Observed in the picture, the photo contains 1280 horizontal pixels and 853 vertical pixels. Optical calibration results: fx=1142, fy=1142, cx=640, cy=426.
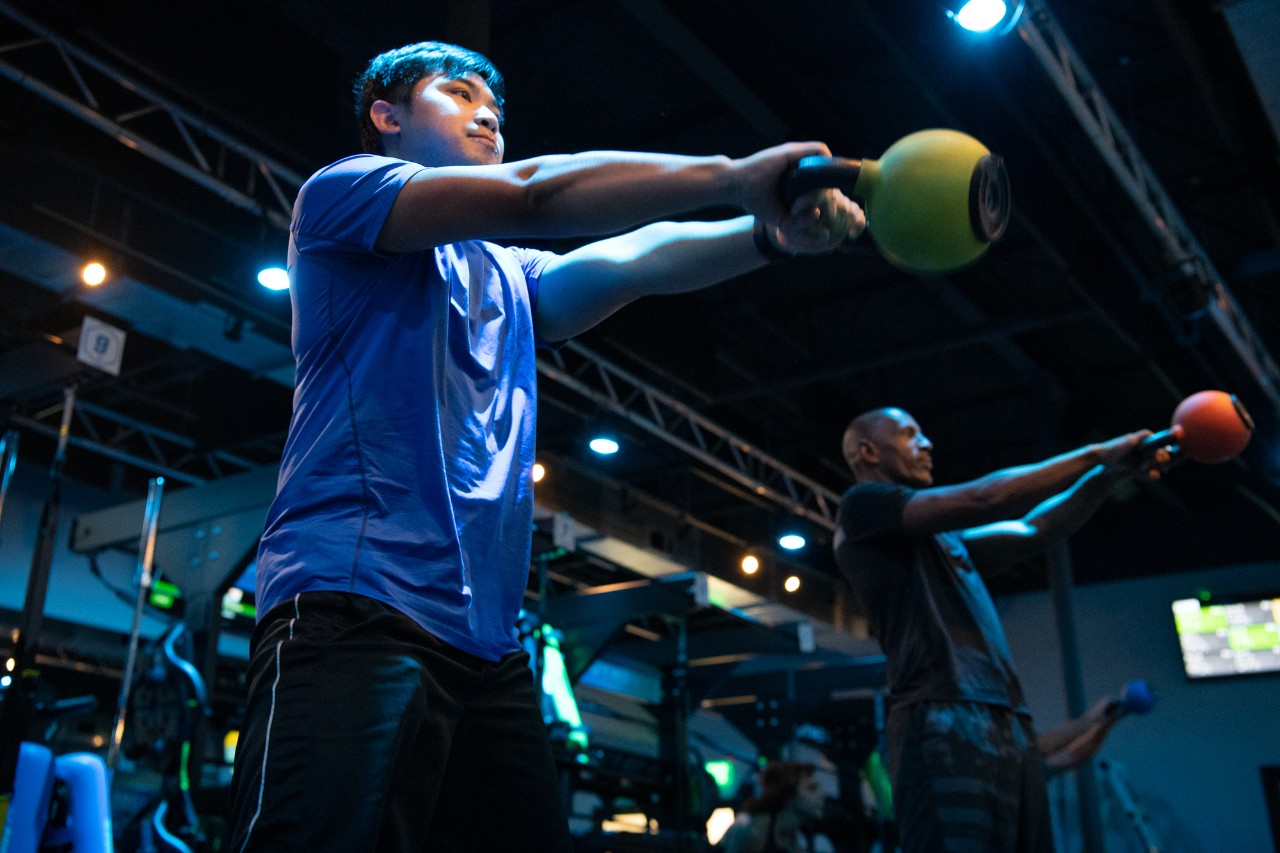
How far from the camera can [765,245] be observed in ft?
3.94

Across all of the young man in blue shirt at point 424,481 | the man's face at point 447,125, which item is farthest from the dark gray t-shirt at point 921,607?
the man's face at point 447,125

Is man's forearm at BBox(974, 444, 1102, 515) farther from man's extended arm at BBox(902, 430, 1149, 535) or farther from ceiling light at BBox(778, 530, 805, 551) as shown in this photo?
Answer: ceiling light at BBox(778, 530, 805, 551)

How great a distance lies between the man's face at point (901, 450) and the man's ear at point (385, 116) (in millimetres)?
1998

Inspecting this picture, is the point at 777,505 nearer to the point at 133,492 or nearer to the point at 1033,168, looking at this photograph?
the point at 1033,168

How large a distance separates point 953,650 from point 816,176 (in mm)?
1852

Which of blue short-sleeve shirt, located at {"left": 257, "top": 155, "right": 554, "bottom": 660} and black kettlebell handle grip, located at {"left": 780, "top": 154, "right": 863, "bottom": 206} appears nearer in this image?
black kettlebell handle grip, located at {"left": 780, "top": 154, "right": 863, "bottom": 206}

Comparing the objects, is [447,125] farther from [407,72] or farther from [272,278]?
[272,278]

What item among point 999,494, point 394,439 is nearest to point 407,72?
point 394,439

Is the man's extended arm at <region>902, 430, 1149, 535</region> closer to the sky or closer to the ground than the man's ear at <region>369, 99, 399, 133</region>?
closer to the ground

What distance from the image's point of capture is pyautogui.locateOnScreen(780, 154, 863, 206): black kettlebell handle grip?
98 centimetres

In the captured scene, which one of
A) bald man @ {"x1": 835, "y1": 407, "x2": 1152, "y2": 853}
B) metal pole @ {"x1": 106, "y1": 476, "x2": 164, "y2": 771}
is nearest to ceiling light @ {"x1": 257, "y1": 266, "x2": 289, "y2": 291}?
metal pole @ {"x1": 106, "y1": 476, "x2": 164, "y2": 771}

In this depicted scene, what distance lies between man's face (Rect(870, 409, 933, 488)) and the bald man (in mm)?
223

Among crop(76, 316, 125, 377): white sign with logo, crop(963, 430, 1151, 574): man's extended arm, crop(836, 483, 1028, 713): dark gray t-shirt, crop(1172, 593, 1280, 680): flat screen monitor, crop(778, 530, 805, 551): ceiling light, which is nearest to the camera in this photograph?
crop(836, 483, 1028, 713): dark gray t-shirt

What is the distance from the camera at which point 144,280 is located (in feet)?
18.2
